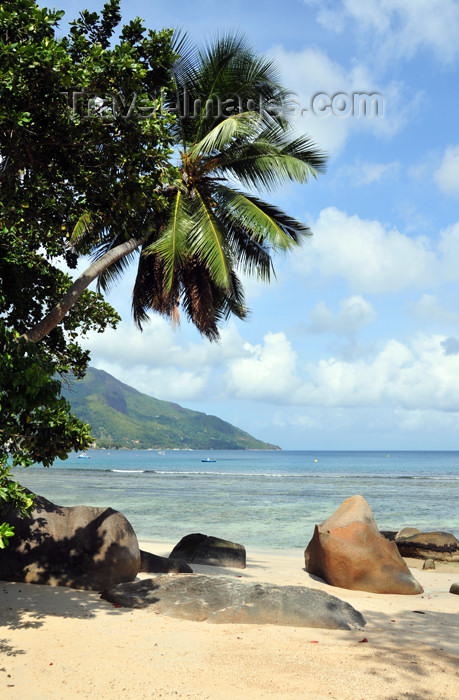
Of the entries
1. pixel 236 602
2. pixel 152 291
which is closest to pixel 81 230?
pixel 152 291

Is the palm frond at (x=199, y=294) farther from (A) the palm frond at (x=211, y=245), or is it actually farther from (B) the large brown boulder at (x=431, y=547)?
(B) the large brown boulder at (x=431, y=547)

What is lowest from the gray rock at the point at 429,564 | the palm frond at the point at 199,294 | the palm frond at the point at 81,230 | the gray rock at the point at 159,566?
the gray rock at the point at 429,564

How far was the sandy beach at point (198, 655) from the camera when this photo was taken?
4.56 meters

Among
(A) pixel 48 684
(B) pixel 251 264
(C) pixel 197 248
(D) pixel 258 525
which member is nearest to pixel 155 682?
(A) pixel 48 684

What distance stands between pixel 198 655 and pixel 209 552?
691cm

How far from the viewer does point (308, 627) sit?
6.54 meters

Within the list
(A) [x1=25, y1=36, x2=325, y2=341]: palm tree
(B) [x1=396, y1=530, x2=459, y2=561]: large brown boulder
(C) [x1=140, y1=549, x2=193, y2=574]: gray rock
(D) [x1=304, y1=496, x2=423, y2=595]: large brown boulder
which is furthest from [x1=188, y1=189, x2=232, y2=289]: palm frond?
(B) [x1=396, y1=530, x2=459, y2=561]: large brown boulder

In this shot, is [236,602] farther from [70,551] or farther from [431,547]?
[431,547]

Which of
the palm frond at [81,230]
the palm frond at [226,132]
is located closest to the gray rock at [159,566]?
the palm frond at [81,230]

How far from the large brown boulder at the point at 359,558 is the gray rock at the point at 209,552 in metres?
2.14

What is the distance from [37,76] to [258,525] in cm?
1746

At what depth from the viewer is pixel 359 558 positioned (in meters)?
10.0

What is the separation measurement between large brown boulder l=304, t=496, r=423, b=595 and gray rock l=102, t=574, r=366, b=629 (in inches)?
121

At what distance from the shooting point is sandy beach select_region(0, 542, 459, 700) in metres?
4.56
